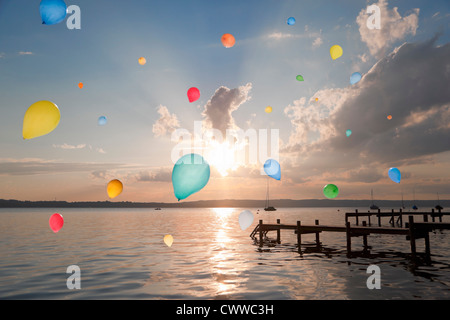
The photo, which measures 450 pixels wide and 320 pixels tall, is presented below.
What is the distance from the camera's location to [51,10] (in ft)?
35.5

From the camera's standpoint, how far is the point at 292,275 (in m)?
16.2

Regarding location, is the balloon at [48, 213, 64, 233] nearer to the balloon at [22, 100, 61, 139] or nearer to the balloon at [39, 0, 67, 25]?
the balloon at [22, 100, 61, 139]

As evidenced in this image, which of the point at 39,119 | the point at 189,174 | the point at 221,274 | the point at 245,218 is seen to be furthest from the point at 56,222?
the point at 245,218

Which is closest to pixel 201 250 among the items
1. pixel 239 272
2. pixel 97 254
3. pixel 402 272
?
Answer: pixel 97 254

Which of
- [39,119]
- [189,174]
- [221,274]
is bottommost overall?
[221,274]

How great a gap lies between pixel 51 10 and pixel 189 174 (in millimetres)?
6613

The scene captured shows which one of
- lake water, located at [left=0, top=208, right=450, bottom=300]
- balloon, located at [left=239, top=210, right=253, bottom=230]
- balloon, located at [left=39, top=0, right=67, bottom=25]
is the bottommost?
lake water, located at [left=0, top=208, right=450, bottom=300]

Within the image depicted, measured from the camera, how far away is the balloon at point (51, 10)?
10742mm

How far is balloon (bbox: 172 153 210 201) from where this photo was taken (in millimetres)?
10797

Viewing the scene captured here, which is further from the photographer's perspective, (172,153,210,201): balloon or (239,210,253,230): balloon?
(239,210,253,230): balloon

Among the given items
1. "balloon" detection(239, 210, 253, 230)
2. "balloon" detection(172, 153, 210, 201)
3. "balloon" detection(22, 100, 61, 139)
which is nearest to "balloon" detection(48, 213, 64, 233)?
"balloon" detection(22, 100, 61, 139)

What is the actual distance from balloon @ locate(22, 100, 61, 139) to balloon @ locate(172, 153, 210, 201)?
4110mm

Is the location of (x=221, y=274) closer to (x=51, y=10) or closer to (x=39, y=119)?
(x=39, y=119)
